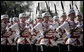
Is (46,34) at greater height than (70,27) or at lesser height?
lesser

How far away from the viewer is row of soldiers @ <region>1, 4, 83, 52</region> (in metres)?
7.89

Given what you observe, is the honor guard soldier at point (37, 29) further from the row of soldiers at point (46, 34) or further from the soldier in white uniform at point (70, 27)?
the soldier in white uniform at point (70, 27)

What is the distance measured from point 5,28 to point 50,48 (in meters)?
3.85

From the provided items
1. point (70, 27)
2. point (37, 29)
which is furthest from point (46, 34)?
point (70, 27)

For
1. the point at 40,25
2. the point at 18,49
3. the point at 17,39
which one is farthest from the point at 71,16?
the point at 17,39

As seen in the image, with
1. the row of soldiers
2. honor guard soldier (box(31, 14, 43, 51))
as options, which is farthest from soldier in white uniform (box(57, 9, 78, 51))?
honor guard soldier (box(31, 14, 43, 51))

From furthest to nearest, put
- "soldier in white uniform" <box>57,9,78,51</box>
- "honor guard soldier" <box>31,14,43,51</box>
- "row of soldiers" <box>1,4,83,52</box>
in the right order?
1. "honor guard soldier" <box>31,14,43,51</box>
2. "soldier in white uniform" <box>57,9,78,51</box>
3. "row of soldiers" <box>1,4,83,52</box>

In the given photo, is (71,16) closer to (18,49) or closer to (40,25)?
(40,25)

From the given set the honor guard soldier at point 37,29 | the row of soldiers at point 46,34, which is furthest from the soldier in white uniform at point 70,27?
the honor guard soldier at point 37,29

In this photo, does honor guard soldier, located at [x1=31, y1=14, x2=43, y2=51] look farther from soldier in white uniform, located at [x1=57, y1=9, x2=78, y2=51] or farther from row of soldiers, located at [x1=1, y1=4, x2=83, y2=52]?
soldier in white uniform, located at [x1=57, y1=9, x2=78, y2=51]

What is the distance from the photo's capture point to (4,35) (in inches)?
432

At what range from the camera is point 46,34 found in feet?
31.7

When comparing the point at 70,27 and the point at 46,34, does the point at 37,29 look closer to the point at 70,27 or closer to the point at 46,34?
the point at 46,34

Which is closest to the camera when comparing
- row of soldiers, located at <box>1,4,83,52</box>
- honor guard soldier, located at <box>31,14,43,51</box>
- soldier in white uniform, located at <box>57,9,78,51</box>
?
row of soldiers, located at <box>1,4,83,52</box>
